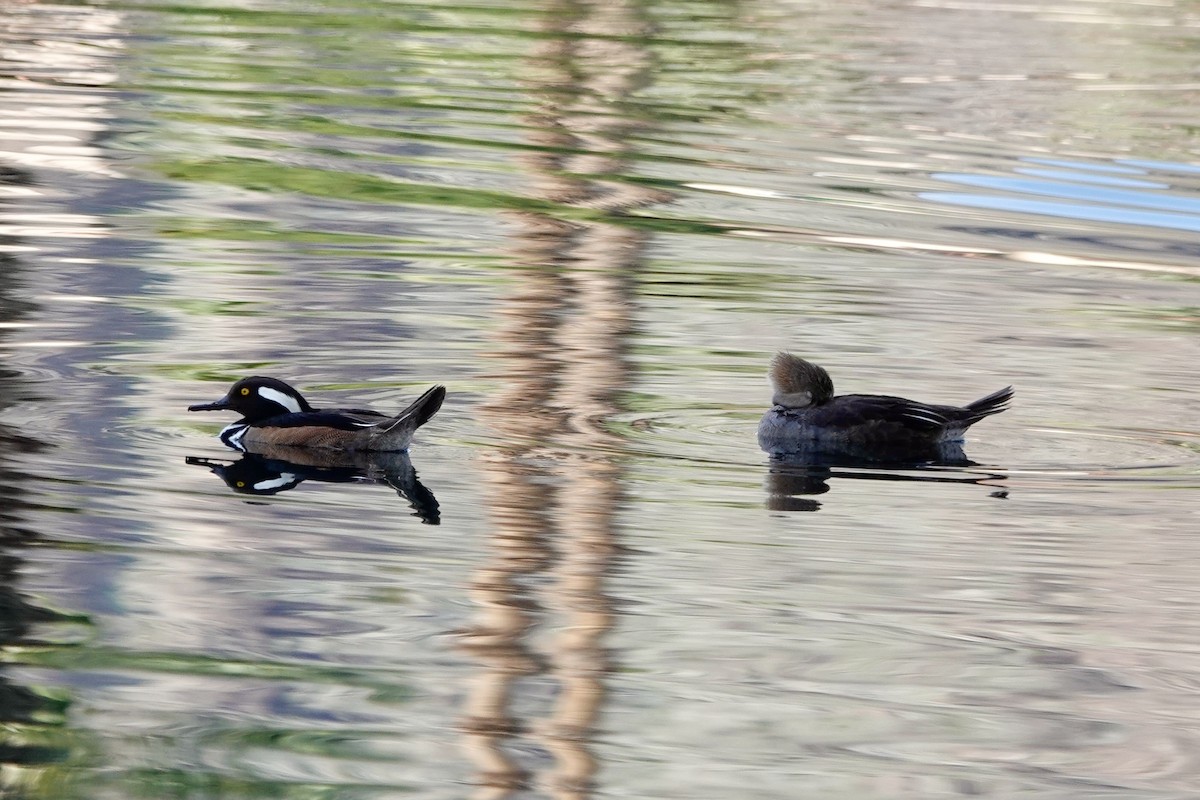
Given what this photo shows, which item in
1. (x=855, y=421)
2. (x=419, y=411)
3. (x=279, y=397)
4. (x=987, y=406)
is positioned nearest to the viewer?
(x=419, y=411)

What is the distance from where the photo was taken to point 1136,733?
7.00 metres

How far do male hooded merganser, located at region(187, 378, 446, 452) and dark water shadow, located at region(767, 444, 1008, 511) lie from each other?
59.2 inches

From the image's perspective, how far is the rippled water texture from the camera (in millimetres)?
6836

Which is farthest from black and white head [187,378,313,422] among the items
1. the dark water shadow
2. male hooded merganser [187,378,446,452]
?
the dark water shadow

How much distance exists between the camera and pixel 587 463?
33.0ft

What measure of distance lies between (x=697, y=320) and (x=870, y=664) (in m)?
5.91

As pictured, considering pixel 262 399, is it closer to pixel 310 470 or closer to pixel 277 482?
pixel 310 470

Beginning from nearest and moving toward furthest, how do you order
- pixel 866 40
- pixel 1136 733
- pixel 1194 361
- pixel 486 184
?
pixel 1136 733
pixel 1194 361
pixel 486 184
pixel 866 40

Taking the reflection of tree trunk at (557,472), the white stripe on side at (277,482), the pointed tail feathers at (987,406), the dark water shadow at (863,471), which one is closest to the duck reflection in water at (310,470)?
the white stripe on side at (277,482)

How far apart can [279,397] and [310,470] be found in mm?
398

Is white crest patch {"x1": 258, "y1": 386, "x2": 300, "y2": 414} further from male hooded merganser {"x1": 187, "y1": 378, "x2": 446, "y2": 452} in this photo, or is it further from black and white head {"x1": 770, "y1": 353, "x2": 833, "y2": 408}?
black and white head {"x1": 770, "y1": 353, "x2": 833, "y2": 408}

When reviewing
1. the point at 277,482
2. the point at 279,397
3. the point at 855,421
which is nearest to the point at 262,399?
the point at 279,397

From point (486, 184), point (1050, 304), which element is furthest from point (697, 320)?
point (486, 184)

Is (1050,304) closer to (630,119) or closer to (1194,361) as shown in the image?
(1194,361)
